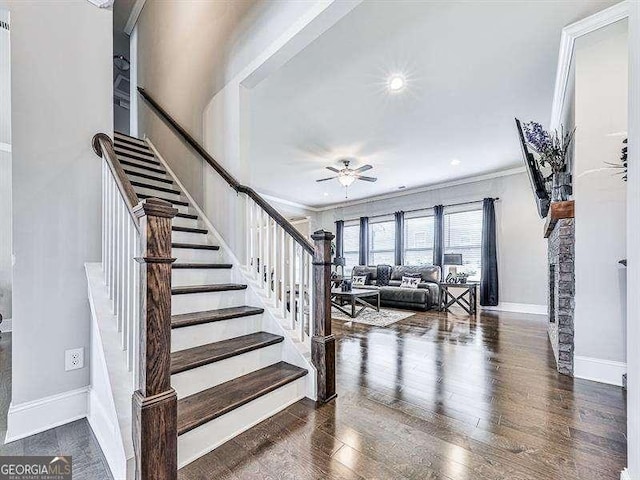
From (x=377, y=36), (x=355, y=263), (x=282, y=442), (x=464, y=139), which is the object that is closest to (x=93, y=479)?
(x=282, y=442)

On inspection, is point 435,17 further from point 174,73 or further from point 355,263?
point 355,263

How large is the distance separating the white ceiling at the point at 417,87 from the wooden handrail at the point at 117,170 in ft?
5.97

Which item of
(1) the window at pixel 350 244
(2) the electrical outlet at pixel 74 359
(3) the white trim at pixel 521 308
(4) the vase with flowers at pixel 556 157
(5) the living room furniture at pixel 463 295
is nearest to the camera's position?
(2) the electrical outlet at pixel 74 359

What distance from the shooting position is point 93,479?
1.35 meters

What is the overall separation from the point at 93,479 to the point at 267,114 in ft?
12.2

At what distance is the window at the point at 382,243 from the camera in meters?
8.29

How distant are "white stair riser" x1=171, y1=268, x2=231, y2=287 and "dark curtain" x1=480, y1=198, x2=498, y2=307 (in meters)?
5.53

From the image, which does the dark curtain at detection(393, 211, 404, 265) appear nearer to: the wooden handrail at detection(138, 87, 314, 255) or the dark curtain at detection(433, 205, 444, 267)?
the dark curtain at detection(433, 205, 444, 267)

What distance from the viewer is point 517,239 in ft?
20.2

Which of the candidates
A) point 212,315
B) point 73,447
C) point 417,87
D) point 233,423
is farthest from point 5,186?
point 417,87

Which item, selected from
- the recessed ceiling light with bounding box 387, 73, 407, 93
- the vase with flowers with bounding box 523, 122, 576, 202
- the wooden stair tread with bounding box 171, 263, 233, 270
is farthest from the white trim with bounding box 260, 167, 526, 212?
the wooden stair tread with bounding box 171, 263, 233, 270

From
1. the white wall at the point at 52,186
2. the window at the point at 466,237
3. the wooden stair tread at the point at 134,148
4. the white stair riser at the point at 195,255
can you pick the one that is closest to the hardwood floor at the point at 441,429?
the white wall at the point at 52,186

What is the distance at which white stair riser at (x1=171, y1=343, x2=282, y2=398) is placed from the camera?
173 cm

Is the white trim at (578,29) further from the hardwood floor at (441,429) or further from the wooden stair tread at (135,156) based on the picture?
the wooden stair tread at (135,156)
